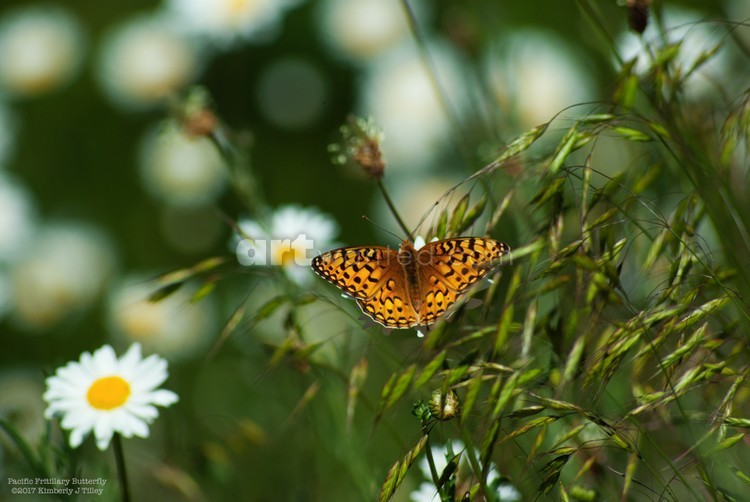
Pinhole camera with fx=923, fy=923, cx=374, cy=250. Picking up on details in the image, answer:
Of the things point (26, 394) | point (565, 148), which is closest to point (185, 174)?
point (26, 394)

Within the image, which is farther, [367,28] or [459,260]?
[367,28]

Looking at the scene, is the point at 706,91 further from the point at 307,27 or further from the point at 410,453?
the point at 307,27

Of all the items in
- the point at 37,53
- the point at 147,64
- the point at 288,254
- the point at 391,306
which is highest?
the point at 37,53

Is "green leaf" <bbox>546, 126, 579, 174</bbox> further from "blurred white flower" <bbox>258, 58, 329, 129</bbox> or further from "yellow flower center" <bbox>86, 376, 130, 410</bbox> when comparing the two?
"blurred white flower" <bbox>258, 58, 329, 129</bbox>

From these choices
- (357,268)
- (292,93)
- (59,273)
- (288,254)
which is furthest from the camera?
(292,93)

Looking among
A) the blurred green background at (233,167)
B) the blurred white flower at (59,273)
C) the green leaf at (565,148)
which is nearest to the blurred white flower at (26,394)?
the blurred green background at (233,167)

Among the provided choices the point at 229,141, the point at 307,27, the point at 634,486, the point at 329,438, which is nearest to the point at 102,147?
the point at 307,27

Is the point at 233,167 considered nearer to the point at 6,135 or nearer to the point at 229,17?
the point at 229,17
